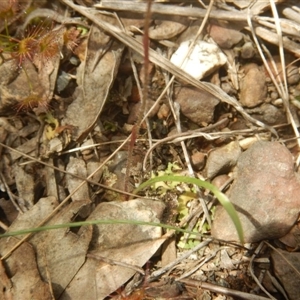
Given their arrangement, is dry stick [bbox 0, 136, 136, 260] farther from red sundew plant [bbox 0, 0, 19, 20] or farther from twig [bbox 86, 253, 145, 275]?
red sundew plant [bbox 0, 0, 19, 20]

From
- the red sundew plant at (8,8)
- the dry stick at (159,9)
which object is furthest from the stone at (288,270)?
the red sundew plant at (8,8)

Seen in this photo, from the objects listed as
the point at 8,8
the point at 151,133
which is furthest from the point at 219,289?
the point at 8,8

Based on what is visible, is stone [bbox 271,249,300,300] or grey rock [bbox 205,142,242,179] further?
grey rock [bbox 205,142,242,179]

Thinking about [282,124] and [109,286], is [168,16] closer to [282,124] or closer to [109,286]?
[282,124]

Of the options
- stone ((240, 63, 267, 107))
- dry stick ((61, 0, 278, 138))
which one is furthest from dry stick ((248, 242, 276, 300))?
stone ((240, 63, 267, 107))

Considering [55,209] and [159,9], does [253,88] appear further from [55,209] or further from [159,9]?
[55,209]

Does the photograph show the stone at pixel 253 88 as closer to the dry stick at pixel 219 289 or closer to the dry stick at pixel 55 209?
the dry stick at pixel 55 209

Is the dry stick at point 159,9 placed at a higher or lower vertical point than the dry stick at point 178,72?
higher
